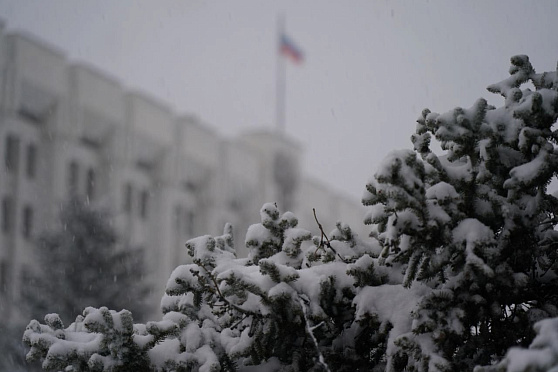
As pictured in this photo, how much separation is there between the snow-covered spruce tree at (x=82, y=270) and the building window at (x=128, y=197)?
20.9m

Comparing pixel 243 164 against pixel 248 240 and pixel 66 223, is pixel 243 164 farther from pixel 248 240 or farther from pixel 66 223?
pixel 248 240

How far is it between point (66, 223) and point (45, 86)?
57.6 feet

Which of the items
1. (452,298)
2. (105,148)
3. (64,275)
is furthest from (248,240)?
(105,148)

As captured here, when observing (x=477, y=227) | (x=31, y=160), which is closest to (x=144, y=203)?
(x=31, y=160)

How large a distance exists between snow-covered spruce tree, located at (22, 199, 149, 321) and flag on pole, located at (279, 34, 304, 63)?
3922 cm

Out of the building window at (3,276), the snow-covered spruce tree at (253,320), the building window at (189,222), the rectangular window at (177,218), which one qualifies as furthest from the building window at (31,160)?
the snow-covered spruce tree at (253,320)

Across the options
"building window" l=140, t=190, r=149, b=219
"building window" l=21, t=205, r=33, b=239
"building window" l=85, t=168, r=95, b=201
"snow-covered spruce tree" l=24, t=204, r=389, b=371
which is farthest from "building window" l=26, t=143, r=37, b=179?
"snow-covered spruce tree" l=24, t=204, r=389, b=371

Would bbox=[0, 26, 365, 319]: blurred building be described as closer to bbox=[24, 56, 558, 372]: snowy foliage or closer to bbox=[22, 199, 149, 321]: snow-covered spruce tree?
bbox=[22, 199, 149, 321]: snow-covered spruce tree

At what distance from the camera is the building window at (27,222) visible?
33.5 m

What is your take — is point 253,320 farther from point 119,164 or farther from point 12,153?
point 119,164

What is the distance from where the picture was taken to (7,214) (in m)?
33.3

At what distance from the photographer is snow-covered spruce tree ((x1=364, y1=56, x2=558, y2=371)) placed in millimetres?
3129

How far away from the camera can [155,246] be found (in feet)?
137

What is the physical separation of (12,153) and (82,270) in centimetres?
1769
